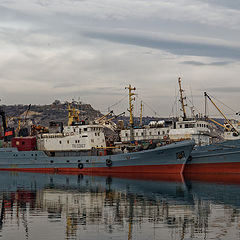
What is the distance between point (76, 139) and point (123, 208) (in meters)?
33.1

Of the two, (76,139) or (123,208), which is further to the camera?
(76,139)

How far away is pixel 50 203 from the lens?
38.1 metres

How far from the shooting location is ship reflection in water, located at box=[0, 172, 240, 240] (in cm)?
2630

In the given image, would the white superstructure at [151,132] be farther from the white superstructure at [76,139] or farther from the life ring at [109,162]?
the life ring at [109,162]

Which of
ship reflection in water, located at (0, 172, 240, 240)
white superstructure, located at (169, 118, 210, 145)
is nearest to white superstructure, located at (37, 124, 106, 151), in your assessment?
ship reflection in water, located at (0, 172, 240, 240)

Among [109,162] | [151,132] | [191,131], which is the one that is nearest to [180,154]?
[109,162]

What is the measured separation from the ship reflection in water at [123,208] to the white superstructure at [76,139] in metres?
9.82

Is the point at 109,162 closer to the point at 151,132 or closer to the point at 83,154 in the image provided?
the point at 83,154

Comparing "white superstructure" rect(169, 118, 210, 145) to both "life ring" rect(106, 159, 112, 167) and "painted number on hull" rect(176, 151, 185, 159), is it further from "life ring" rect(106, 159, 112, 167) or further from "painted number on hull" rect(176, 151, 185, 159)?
"life ring" rect(106, 159, 112, 167)

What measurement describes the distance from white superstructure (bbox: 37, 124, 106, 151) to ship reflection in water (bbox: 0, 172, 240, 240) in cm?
982

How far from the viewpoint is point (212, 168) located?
59031mm

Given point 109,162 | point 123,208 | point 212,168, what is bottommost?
point 123,208

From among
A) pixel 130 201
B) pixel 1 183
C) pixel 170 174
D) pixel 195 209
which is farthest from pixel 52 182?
pixel 195 209

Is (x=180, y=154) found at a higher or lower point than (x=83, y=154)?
higher
